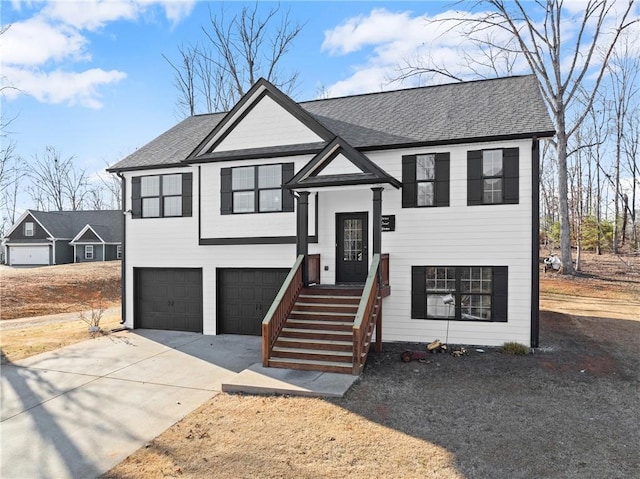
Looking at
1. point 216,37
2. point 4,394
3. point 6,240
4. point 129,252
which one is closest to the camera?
point 4,394

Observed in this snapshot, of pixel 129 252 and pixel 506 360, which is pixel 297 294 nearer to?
pixel 506 360

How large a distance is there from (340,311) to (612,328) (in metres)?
9.09

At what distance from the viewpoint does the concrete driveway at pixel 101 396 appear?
17.6 ft

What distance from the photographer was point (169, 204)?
525 inches

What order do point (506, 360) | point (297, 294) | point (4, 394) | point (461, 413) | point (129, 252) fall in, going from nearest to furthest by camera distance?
point (461, 413) < point (4, 394) < point (506, 360) < point (297, 294) < point (129, 252)

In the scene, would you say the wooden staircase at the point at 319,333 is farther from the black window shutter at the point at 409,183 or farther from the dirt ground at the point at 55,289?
the dirt ground at the point at 55,289

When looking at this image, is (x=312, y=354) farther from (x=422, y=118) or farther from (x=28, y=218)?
(x=28, y=218)

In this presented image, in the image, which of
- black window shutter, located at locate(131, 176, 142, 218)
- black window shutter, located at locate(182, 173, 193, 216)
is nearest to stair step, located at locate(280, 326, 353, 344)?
black window shutter, located at locate(182, 173, 193, 216)

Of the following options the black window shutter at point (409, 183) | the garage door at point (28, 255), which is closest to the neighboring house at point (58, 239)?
the garage door at point (28, 255)

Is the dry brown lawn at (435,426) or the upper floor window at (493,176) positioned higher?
the upper floor window at (493,176)

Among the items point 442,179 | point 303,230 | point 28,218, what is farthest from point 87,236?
point 442,179

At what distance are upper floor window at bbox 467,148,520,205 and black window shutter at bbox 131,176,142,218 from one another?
10.4 m

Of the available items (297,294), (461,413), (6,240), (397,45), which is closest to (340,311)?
(297,294)

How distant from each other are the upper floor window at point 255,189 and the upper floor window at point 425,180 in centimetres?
332
